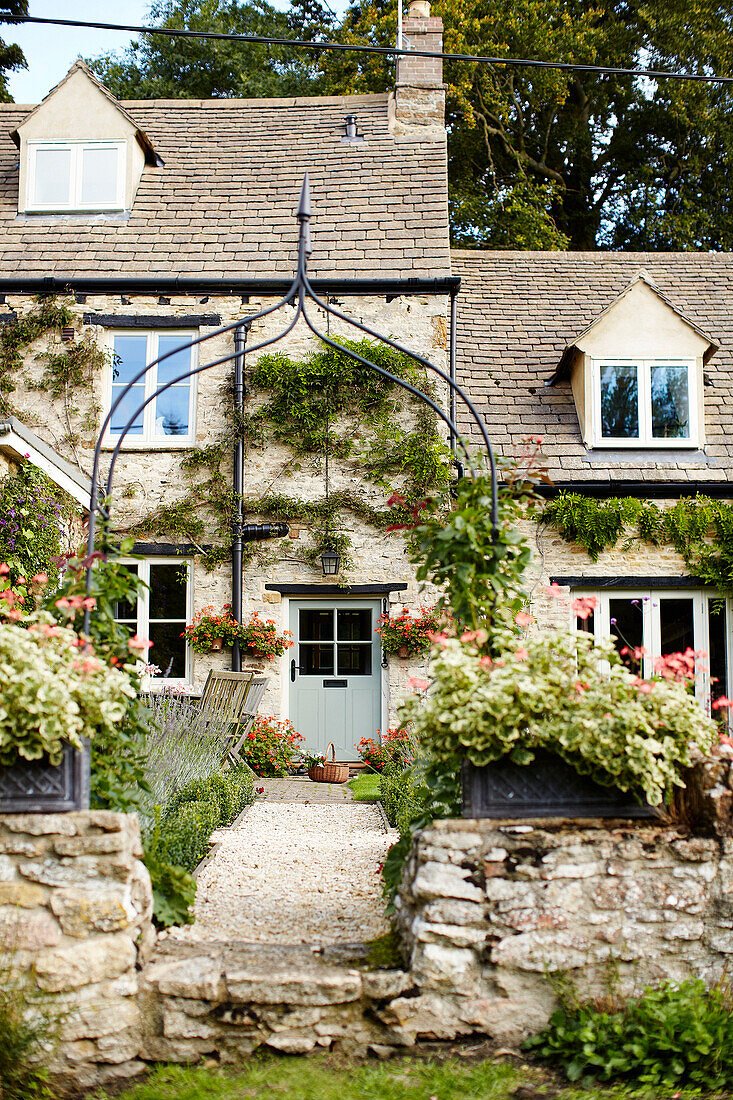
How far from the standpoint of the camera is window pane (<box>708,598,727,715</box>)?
10.3 meters

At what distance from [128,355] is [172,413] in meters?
0.95

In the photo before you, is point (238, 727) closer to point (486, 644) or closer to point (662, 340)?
point (486, 644)

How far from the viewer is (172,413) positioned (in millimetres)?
11023

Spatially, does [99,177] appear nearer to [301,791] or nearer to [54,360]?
[54,360]


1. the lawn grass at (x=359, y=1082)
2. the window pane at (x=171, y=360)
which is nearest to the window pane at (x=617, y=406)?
the window pane at (x=171, y=360)

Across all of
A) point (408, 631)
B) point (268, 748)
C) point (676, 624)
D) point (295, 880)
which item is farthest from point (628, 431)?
point (295, 880)

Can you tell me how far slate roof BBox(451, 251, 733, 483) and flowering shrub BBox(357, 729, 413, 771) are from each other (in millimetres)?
3552

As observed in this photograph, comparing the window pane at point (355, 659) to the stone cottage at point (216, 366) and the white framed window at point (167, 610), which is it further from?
the white framed window at point (167, 610)

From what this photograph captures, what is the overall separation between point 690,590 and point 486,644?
6988 mm

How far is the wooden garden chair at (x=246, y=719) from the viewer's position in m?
8.57

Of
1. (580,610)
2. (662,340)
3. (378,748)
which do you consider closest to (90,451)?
(378,748)

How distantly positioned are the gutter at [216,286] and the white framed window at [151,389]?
54cm

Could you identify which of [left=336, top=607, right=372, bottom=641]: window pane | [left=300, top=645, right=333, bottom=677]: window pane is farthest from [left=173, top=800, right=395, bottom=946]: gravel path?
[left=336, top=607, right=372, bottom=641]: window pane

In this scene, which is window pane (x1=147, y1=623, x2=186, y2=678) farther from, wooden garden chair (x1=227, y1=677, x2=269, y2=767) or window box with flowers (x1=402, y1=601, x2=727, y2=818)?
window box with flowers (x1=402, y1=601, x2=727, y2=818)
